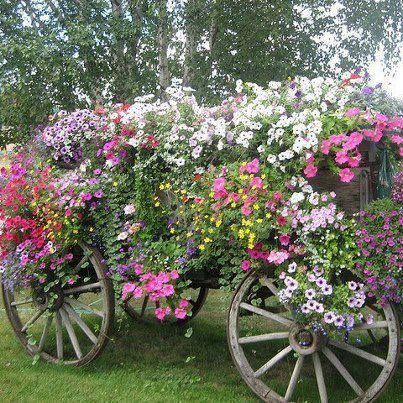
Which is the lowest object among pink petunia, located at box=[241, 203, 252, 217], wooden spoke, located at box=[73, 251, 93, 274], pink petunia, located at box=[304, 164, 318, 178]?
wooden spoke, located at box=[73, 251, 93, 274]

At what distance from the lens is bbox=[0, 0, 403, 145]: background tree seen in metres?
10.6

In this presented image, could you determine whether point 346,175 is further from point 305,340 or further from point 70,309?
point 70,309

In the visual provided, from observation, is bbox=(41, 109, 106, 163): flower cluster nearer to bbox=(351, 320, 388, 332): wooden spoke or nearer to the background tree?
bbox=(351, 320, 388, 332): wooden spoke

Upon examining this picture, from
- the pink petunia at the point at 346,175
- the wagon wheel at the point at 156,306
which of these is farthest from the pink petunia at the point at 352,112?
the wagon wheel at the point at 156,306

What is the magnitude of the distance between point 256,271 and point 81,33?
27.4ft

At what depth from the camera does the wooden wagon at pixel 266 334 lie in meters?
3.09

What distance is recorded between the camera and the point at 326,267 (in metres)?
2.91

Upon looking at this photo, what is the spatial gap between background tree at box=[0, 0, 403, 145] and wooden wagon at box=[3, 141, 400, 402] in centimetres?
652

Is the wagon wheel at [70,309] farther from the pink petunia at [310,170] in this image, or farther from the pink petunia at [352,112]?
the pink petunia at [352,112]

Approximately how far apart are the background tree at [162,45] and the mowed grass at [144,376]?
6.77 m

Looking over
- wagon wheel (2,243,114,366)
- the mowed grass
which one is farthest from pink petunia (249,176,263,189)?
wagon wheel (2,243,114,366)

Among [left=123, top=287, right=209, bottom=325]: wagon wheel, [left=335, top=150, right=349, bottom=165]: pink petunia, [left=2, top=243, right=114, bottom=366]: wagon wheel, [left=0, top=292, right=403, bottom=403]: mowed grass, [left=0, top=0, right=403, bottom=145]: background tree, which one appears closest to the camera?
[left=335, top=150, right=349, bottom=165]: pink petunia

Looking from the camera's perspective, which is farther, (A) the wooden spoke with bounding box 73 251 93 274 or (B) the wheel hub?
(A) the wooden spoke with bounding box 73 251 93 274

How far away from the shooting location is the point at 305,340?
312cm
